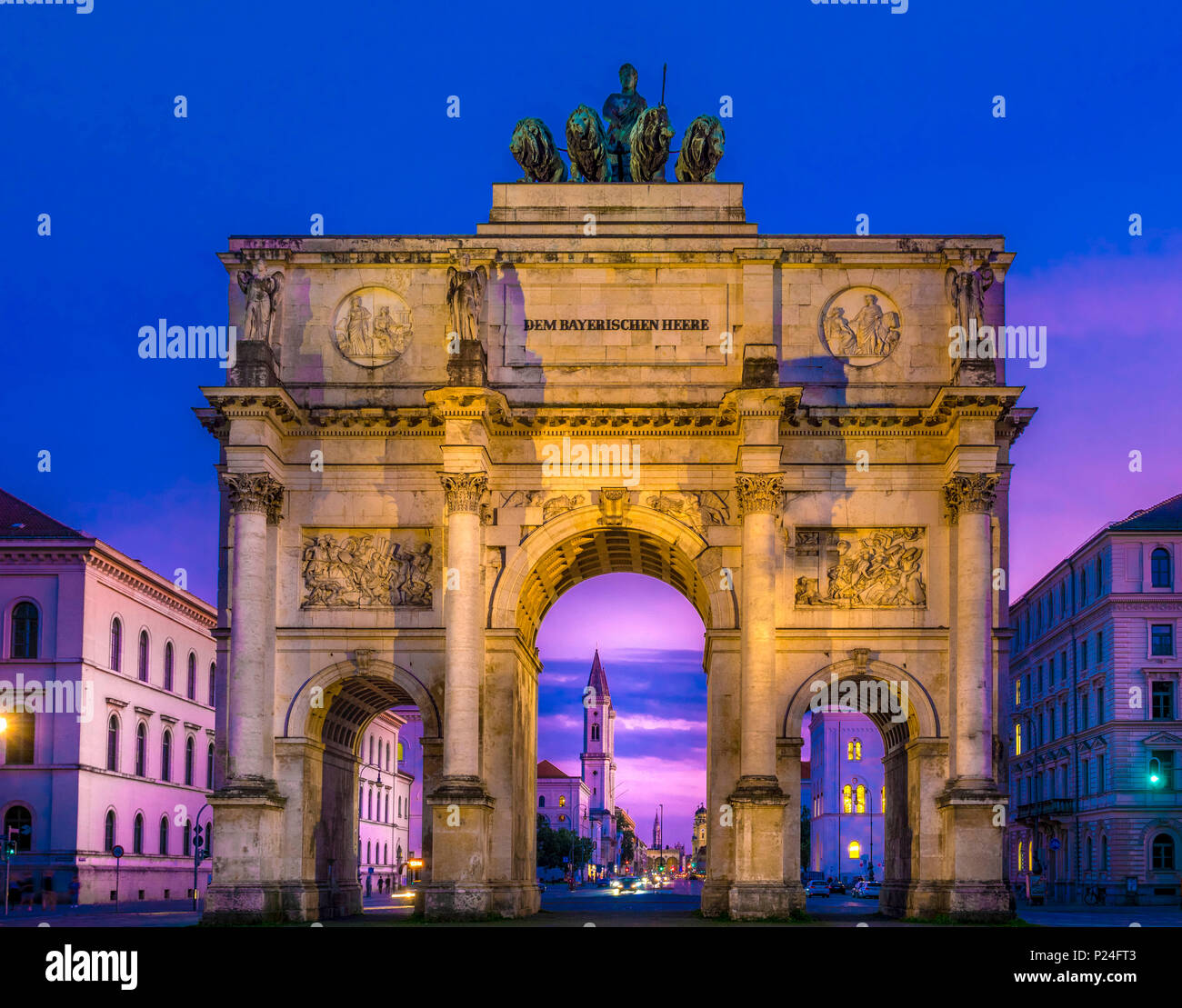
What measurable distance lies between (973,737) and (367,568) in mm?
14004

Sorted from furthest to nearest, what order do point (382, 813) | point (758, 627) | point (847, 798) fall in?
point (847, 798) → point (382, 813) → point (758, 627)

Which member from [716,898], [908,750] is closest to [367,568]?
[716,898]

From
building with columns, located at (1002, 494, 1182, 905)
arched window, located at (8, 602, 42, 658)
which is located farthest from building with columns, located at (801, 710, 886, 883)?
arched window, located at (8, 602, 42, 658)

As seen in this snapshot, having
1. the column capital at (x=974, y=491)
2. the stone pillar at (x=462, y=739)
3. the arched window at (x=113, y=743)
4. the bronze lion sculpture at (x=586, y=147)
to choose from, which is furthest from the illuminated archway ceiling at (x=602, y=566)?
the arched window at (x=113, y=743)

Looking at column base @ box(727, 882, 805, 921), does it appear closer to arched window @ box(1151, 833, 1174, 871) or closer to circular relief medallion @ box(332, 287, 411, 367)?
circular relief medallion @ box(332, 287, 411, 367)

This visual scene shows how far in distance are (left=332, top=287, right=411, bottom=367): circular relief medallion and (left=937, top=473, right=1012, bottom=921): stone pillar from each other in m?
13.1

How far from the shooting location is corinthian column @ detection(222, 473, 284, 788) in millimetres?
33812

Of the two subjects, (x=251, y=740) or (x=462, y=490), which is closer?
(x=251, y=740)

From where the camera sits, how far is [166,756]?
67.2 meters

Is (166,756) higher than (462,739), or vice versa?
(462,739)

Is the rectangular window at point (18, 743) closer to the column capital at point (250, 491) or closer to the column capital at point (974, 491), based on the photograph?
the column capital at point (250, 491)

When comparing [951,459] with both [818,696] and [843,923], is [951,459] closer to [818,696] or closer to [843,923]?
[818,696]

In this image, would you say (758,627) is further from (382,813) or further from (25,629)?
(382,813)

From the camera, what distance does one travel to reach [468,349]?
112 feet
